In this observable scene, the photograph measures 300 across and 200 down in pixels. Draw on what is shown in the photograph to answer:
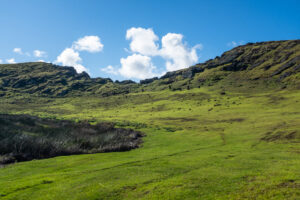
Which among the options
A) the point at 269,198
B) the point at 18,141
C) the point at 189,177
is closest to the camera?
the point at 269,198

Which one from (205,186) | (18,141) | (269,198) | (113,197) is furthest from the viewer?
(18,141)

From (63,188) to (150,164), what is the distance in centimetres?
1063

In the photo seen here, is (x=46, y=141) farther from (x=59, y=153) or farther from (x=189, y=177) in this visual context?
(x=189, y=177)

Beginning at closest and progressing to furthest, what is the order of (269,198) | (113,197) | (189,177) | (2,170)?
(269,198) < (113,197) < (189,177) < (2,170)

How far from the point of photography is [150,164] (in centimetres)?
2594

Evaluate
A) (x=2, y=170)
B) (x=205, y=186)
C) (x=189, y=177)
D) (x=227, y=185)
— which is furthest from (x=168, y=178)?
(x=2, y=170)

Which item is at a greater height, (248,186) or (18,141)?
(18,141)

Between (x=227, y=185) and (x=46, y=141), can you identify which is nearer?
(x=227, y=185)

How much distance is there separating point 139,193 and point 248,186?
8541mm

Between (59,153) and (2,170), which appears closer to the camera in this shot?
(2,170)

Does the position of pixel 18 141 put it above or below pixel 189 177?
above

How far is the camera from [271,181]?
1788 cm

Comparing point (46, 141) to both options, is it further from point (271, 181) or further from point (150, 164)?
point (271, 181)

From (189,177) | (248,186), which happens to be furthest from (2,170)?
(248,186)
